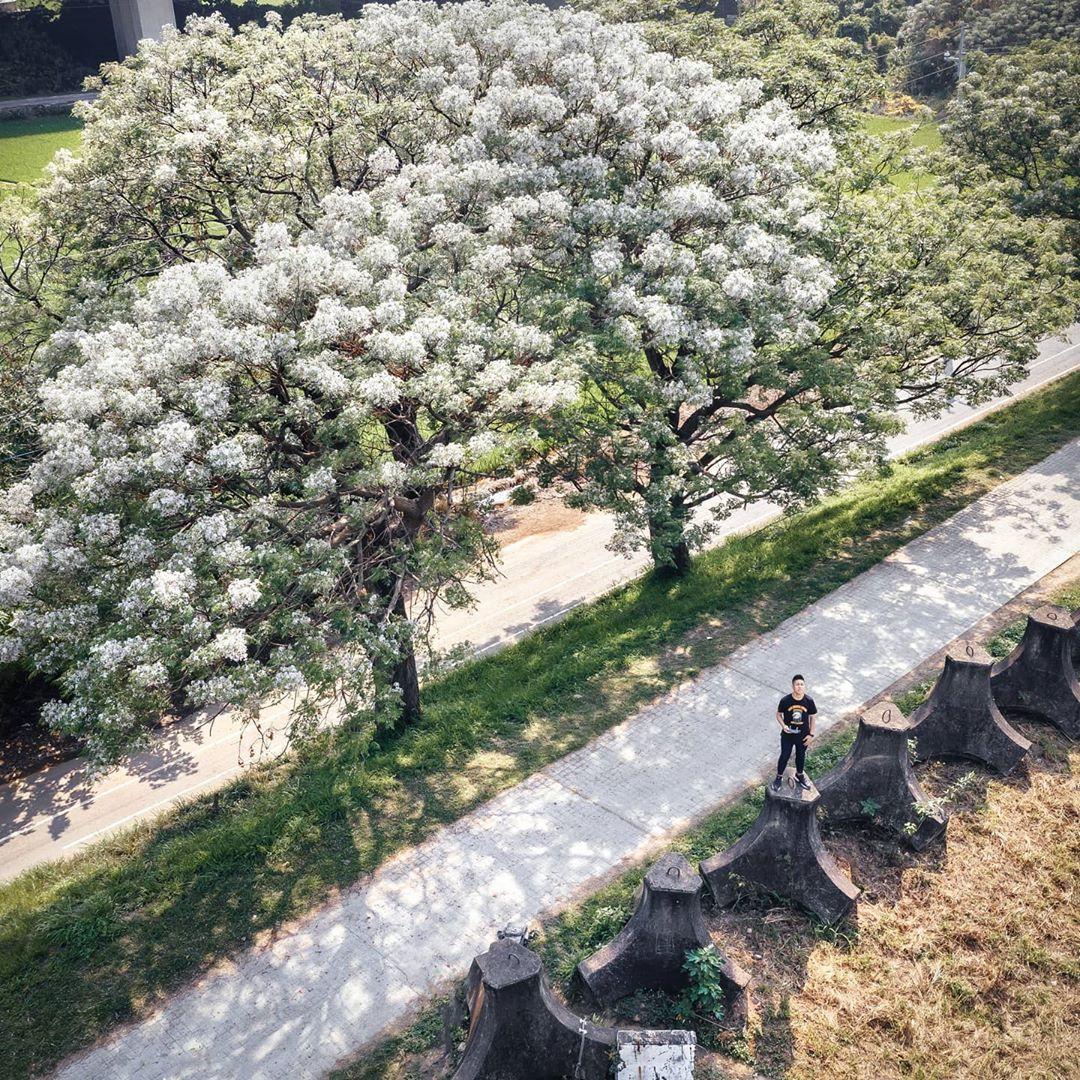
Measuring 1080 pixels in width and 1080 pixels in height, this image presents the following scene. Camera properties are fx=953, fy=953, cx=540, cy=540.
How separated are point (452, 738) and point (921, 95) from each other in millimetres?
54390

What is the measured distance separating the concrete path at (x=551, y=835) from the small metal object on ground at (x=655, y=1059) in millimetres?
2607

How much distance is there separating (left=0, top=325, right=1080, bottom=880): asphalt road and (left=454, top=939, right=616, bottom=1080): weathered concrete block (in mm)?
5506

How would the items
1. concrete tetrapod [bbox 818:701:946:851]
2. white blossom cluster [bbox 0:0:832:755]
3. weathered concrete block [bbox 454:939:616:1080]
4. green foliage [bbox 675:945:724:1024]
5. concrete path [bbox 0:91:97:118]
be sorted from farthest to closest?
concrete path [bbox 0:91:97:118]
concrete tetrapod [bbox 818:701:946:851]
white blossom cluster [bbox 0:0:832:755]
green foliage [bbox 675:945:724:1024]
weathered concrete block [bbox 454:939:616:1080]

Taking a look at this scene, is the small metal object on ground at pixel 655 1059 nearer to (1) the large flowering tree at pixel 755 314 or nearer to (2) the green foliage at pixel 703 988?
(2) the green foliage at pixel 703 988

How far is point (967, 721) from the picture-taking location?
41.4 ft

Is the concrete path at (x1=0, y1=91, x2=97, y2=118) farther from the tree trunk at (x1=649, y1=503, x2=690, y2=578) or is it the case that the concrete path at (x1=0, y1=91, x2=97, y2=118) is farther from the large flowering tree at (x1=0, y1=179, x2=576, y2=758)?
the tree trunk at (x1=649, y1=503, x2=690, y2=578)

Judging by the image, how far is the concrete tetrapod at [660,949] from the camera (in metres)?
9.75

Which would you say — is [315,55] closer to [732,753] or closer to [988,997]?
[732,753]

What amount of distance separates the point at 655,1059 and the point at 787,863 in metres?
2.94

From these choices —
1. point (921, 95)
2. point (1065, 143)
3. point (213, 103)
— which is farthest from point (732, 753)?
point (921, 95)

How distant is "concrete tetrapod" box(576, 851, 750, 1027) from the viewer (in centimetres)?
975

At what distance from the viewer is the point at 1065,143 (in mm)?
24578

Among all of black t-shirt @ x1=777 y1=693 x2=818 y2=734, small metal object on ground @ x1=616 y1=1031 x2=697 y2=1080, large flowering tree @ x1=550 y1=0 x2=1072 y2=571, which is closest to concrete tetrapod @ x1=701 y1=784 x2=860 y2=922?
black t-shirt @ x1=777 y1=693 x2=818 y2=734

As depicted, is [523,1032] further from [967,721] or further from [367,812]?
[967,721]
